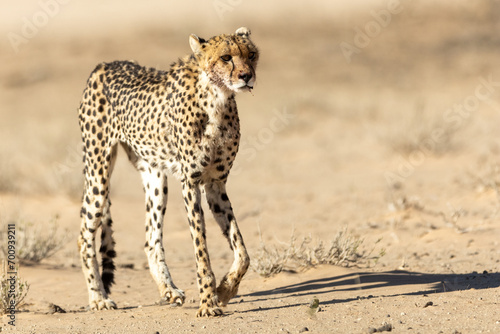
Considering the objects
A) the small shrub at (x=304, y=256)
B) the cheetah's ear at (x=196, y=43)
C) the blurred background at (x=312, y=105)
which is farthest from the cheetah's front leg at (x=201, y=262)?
the blurred background at (x=312, y=105)

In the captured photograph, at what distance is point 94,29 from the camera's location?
28188 millimetres

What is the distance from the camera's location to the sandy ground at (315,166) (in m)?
5.34

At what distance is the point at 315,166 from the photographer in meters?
12.5

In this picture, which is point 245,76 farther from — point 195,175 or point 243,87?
point 195,175

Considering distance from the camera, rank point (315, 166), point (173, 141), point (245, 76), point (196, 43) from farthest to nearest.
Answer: point (315, 166) → point (173, 141) → point (196, 43) → point (245, 76)

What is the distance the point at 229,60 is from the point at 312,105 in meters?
11.5

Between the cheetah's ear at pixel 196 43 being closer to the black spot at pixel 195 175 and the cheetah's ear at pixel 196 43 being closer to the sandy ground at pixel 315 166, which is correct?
the black spot at pixel 195 175

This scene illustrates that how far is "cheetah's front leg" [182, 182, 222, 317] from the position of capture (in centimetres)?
496

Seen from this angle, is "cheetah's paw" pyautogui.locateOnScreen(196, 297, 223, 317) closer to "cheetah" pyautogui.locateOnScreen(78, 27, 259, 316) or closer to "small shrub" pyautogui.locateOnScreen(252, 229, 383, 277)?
"cheetah" pyautogui.locateOnScreen(78, 27, 259, 316)

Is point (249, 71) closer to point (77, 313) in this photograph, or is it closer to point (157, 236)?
point (157, 236)

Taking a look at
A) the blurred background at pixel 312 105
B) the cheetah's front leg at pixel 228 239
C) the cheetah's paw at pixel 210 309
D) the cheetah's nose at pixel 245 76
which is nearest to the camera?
the cheetah's nose at pixel 245 76

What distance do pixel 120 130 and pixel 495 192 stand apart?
15.6 ft

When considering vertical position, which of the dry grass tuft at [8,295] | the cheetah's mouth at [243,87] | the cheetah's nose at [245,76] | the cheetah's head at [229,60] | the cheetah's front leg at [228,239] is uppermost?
the cheetah's head at [229,60]

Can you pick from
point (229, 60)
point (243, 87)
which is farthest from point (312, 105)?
point (243, 87)
